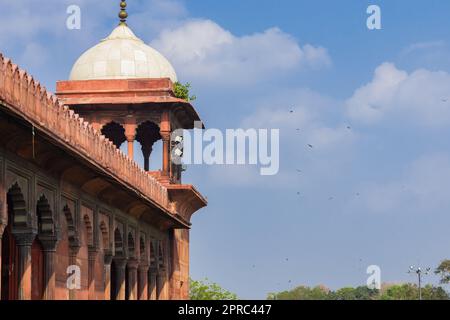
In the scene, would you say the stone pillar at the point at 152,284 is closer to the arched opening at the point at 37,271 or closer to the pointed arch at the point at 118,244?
the pointed arch at the point at 118,244

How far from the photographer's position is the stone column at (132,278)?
34653 mm

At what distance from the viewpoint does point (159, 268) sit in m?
39.2

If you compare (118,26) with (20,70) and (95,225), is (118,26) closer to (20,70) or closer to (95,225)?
(95,225)

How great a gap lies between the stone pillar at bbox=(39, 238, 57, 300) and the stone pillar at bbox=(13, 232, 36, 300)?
2.13 m

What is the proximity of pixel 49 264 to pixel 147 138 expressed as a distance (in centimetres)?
1880

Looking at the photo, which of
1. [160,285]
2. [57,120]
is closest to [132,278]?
[160,285]

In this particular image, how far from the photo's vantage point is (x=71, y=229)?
86.5ft

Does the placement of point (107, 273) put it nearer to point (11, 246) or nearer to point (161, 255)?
point (11, 246)

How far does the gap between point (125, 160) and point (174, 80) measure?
33.8 ft

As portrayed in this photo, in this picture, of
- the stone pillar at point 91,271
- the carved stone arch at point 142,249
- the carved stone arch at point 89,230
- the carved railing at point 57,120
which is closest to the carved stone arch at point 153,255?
the carved stone arch at point 142,249

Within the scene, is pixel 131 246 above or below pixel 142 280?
above

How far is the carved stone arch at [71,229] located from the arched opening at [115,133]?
14.9 metres
